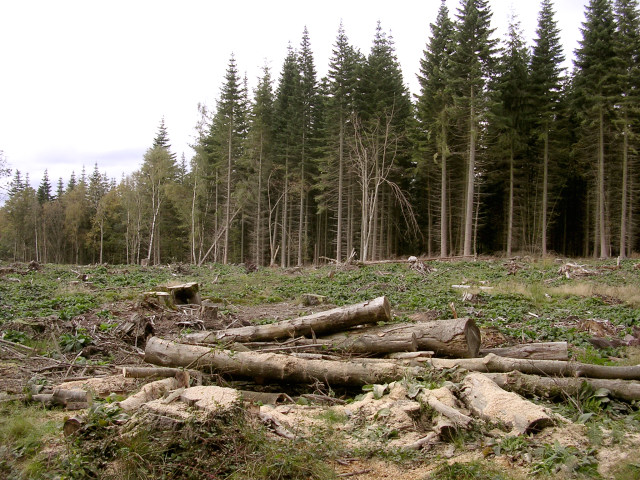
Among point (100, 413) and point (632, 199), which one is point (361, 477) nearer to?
point (100, 413)

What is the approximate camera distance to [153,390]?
4.74 metres

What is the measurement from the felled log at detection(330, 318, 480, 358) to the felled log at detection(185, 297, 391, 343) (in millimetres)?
453

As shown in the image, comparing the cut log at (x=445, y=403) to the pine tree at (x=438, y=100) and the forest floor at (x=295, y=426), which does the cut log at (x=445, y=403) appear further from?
the pine tree at (x=438, y=100)

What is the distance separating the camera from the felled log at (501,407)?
12.3 feet

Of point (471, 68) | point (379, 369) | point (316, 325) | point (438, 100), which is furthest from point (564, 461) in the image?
point (438, 100)

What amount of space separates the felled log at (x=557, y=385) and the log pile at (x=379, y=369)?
0.01 meters

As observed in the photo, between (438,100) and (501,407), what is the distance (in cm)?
2809

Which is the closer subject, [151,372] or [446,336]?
[151,372]

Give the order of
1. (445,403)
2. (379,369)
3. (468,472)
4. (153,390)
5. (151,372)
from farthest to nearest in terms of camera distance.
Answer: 1. (151,372)
2. (379,369)
3. (153,390)
4. (445,403)
5. (468,472)

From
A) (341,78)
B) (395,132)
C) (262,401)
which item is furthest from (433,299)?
(341,78)

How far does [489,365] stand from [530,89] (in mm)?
31281

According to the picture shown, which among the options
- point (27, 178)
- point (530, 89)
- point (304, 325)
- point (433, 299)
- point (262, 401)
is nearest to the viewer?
point (262, 401)

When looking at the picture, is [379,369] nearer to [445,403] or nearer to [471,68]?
[445,403]

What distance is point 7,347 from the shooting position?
6930mm
